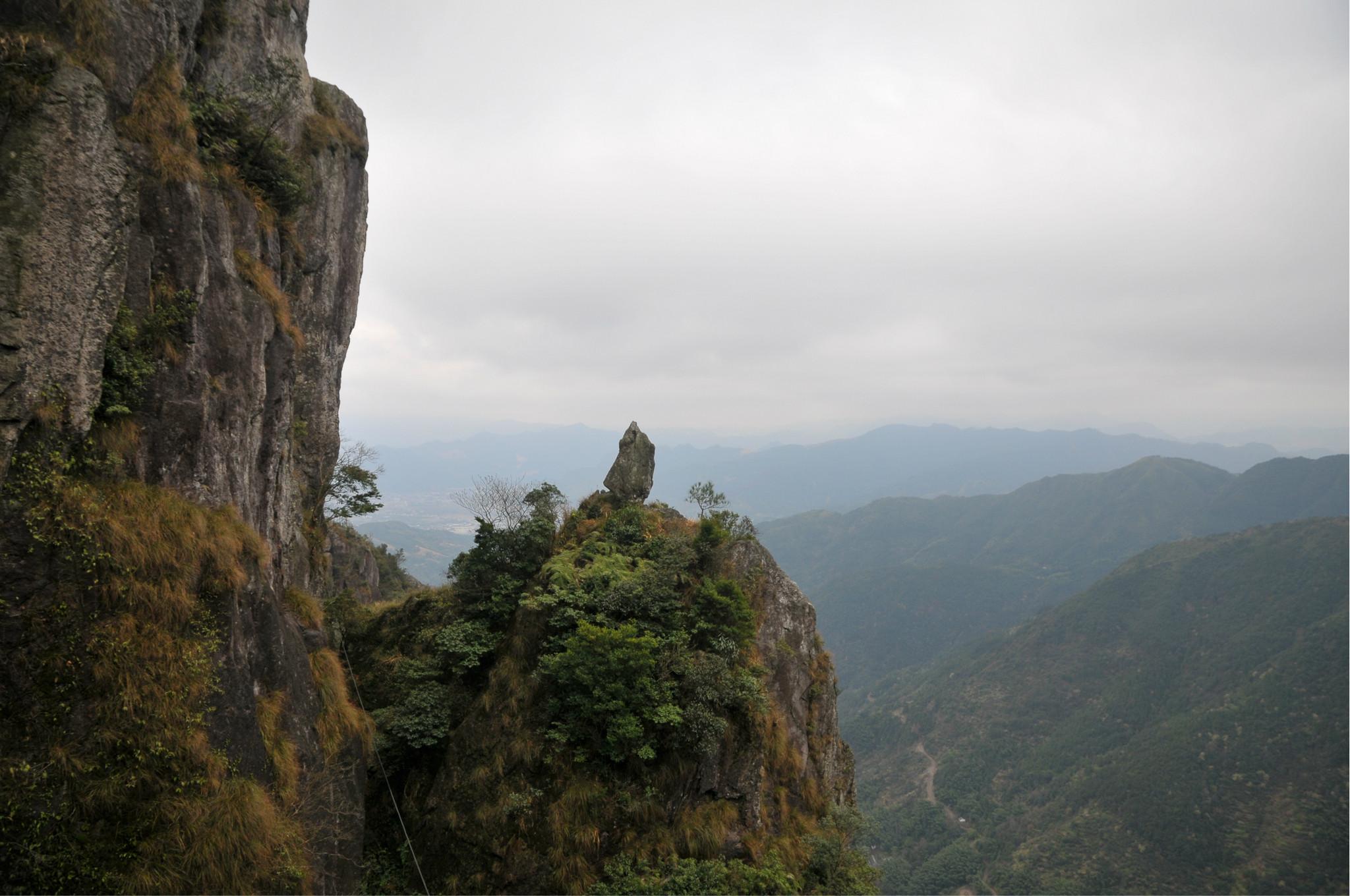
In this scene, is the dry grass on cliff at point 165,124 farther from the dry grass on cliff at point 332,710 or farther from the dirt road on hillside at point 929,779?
the dirt road on hillside at point 929,779

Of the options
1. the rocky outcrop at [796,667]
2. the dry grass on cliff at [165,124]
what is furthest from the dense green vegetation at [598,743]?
the dry grass on cliff at [165,124]

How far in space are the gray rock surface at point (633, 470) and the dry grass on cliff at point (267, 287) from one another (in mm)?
11817

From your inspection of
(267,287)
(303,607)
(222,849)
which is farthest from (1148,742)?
(267,287)

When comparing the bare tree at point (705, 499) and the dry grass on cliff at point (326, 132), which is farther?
the bare tree at point (705, 499)

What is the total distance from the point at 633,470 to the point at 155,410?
15.2 meters

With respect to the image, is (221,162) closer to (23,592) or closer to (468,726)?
(23,592)

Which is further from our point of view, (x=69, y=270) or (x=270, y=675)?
(x=270, y=675)

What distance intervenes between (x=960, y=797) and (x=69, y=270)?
16384 cm

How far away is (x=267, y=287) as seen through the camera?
1338 cm

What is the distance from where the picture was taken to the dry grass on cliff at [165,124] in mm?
10539

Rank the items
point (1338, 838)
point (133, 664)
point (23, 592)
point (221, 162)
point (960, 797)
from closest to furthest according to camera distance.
A: point (23, 592)
point (133, 664)
point (221, 162)
point (1338, 838)
point (960, 797)

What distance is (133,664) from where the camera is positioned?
8859mm

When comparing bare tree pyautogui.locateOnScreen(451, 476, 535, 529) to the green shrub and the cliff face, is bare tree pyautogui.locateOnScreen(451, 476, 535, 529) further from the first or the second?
the green shrub

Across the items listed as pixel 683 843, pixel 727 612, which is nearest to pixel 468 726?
pixel 683 843
